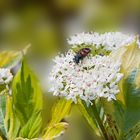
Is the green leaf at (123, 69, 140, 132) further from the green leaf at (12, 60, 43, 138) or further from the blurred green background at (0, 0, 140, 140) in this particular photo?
the blurred green background at (0, 0, 140, 140)

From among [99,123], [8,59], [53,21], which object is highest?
[53,21]

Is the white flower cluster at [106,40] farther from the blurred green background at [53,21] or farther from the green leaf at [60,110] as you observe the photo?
the blurred green background at [53,21]

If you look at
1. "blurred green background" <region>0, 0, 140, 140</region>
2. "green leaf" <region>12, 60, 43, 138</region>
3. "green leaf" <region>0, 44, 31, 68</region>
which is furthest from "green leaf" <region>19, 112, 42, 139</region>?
"blurred green background" <region>0, 0, 140, 140</region>

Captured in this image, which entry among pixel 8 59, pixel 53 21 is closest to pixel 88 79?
pixel 8 59

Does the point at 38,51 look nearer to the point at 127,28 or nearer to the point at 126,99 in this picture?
the point at 127,28

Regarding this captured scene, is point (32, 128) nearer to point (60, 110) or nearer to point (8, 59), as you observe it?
point (60, 110)
